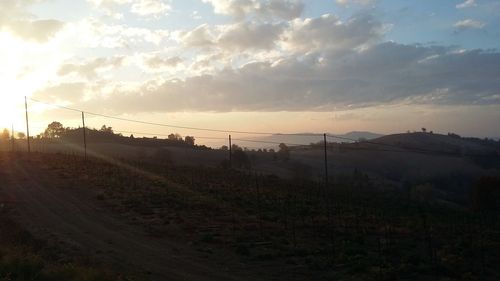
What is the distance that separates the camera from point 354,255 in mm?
16891

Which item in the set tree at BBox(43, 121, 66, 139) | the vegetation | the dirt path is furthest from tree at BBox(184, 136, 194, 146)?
the vegetation

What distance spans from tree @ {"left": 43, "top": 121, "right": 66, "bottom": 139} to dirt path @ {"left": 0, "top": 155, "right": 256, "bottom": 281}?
85.6 meters

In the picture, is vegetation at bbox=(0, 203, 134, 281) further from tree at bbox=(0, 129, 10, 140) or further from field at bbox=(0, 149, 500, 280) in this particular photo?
tree at bbox=(0, 129, 10, 140)

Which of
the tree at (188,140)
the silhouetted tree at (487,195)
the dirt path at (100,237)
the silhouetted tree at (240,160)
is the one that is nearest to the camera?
the dirt path at (100,237)

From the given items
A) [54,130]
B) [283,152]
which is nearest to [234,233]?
[283,152]

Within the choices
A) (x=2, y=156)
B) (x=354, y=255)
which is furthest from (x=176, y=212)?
(x=2, y=156)

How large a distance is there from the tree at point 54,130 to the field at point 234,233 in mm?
82955

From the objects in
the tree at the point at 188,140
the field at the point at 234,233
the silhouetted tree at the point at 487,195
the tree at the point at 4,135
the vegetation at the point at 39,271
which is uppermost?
the tree at the point at 4,135

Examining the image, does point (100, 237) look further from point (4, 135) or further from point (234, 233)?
point (4, 135)

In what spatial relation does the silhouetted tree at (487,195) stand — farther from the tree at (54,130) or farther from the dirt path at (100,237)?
the tree at (54,130)

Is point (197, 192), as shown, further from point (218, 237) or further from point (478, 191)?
point (478, 191)

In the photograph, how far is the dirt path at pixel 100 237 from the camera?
50.9 ft

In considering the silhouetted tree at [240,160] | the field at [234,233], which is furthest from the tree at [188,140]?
the field at [234,233]

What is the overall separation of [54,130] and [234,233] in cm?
10569
